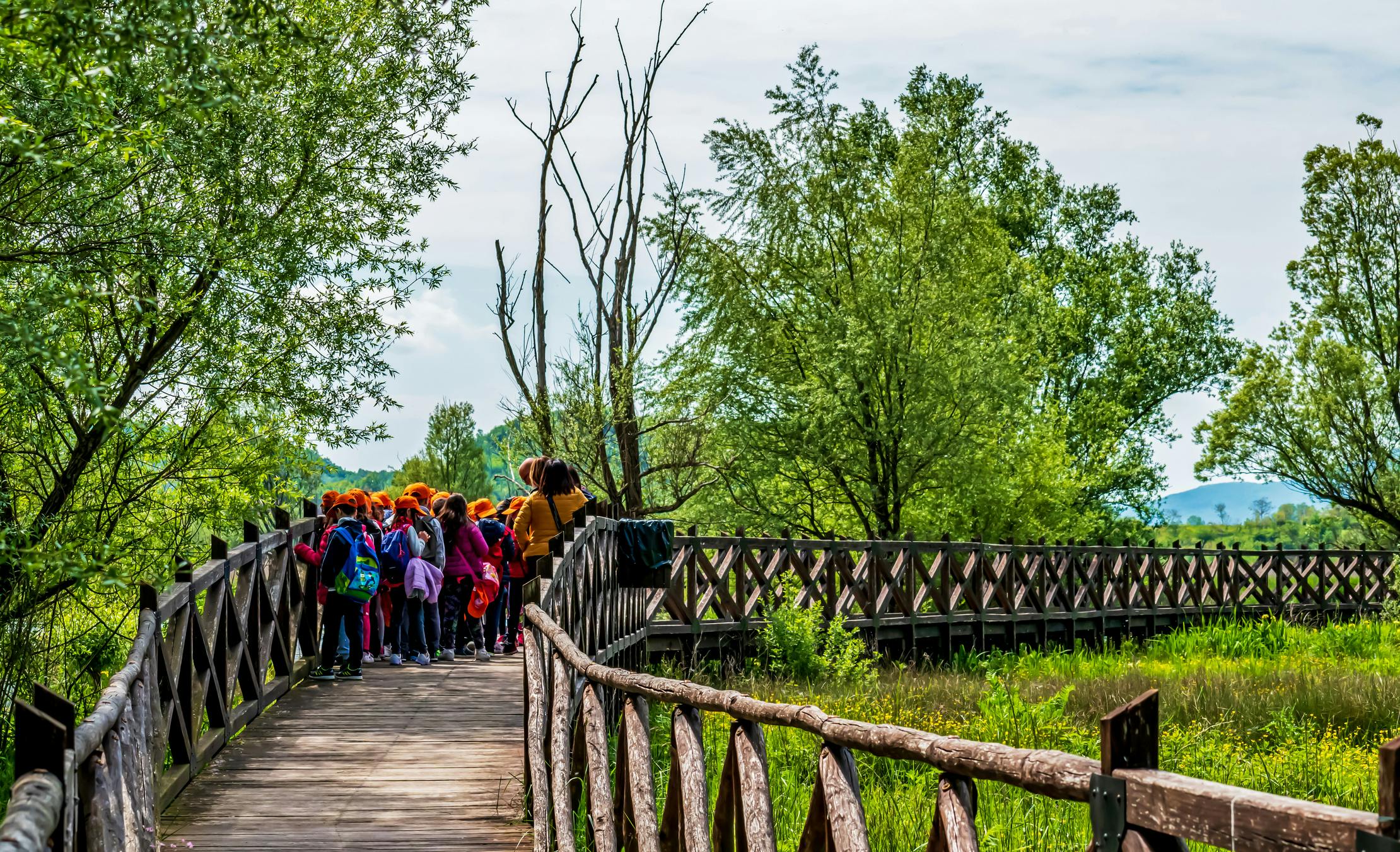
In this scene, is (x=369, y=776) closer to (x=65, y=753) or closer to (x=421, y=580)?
(x=421, y=580)

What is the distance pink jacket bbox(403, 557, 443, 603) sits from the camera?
10914mm

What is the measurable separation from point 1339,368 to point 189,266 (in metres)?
28.0

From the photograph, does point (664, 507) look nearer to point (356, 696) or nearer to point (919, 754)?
point (356, 696)

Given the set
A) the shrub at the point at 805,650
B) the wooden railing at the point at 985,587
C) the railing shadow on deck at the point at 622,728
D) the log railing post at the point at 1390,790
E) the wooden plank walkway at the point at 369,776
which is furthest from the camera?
the wooden railing at the point at 985,587

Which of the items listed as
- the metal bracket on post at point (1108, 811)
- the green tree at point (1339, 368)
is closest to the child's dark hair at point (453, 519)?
the metal bracket on post at point (1108, 811)

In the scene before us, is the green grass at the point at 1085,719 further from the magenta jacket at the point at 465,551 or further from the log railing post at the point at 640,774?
the log railing post at the point at 640,774

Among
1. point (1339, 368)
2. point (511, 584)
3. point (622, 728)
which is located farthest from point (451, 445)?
point (622, 728)

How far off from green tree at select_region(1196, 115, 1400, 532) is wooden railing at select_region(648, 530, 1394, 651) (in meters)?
2.16

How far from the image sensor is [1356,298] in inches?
1268

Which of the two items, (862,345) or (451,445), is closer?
(862,345)

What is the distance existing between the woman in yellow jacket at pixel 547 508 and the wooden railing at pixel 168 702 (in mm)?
1894

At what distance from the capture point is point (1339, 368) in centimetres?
3075

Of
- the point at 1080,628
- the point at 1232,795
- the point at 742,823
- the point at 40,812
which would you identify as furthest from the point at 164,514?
the point at 1080,628

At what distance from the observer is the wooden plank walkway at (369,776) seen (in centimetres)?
639
